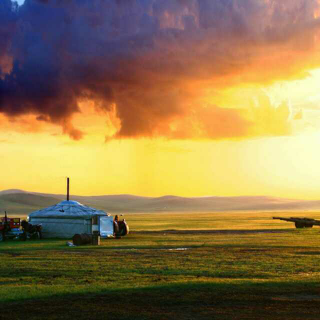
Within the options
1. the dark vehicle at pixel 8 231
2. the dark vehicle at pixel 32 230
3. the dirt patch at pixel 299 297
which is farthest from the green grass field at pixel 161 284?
the dark vehicle at pixel 32 230

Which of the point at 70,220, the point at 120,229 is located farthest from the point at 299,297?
the point at 70,220

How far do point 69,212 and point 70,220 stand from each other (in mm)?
817

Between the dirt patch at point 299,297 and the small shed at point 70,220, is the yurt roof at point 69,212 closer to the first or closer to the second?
the small shed at point 70,220

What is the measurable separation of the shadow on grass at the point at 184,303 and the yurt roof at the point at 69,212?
33554 mm

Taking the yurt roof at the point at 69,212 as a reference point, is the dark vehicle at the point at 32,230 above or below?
below

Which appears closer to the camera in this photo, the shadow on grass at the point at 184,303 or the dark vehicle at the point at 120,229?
the shadow on grass at the point at 184,303

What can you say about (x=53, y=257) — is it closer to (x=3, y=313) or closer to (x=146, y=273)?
(x=146, y=273)

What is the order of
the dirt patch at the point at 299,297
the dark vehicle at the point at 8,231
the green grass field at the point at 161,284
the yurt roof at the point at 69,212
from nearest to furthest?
the green grass field at the point at 161,284, the dirt patch at the point at 299,297, the dark vehicle at the point at 8,231, the yurt roof at the point at 69,212

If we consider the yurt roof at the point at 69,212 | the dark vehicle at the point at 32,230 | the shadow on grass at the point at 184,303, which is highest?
the yurt roof at the point at 69,212

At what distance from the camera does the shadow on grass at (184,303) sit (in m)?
15.9

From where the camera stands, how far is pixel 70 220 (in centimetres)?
5450

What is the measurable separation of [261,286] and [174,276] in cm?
425

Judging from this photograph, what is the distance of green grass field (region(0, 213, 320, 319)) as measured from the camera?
16.4m

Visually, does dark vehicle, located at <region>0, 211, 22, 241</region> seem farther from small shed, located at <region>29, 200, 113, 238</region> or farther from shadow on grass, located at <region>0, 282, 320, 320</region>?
shadow on grass, located at <region>0, 282, 320, 320</region>
